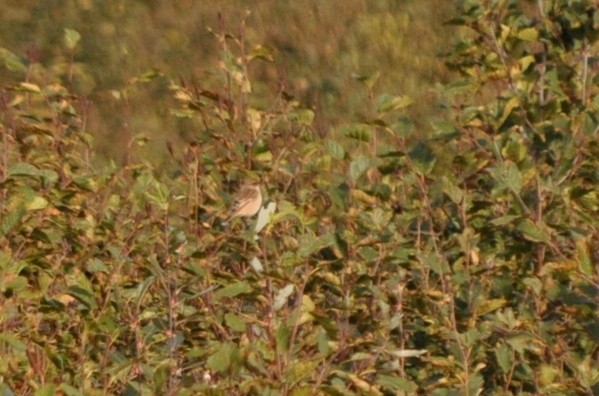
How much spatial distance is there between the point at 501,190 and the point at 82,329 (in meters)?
1.16

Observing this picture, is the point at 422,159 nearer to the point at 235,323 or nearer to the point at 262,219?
the point at 262,219

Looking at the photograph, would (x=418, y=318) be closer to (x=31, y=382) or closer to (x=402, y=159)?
(x=402, y=159)

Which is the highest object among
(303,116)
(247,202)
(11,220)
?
(11,220)

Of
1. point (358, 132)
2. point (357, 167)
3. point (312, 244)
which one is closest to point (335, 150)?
point (358, 132)

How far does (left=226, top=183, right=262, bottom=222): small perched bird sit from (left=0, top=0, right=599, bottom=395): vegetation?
0.05 meters

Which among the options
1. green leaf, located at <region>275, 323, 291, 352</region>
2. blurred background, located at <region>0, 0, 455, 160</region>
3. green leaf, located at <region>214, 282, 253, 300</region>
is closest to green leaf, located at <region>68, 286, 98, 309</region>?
green leaf, located at <region>214, 282, 253, 300</region>

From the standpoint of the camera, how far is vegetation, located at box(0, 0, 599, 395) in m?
3.78

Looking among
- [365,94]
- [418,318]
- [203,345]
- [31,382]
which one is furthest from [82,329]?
[365,94]

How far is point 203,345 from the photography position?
13.6ft

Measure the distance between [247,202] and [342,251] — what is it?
51cm

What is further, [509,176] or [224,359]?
[509,176]

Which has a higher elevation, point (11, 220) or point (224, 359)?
point (224, 359)

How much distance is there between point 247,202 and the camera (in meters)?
4.46

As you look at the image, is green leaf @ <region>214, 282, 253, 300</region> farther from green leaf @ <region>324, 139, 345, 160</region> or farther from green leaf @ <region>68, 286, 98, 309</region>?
green leaf @ <region>324, 139, 345, 160</region>
